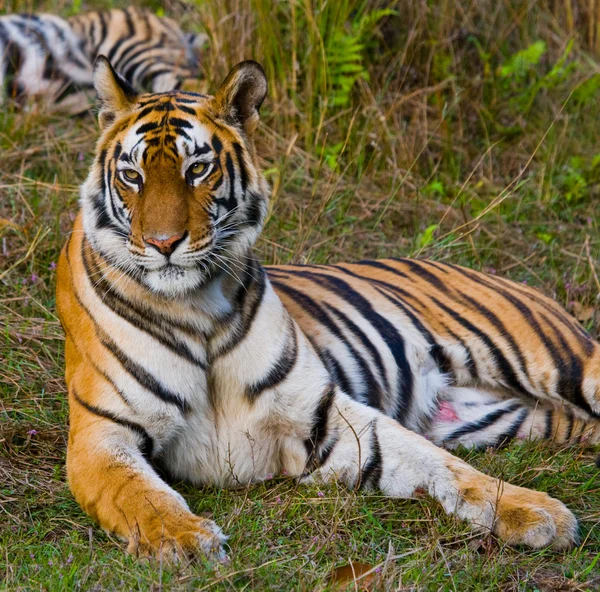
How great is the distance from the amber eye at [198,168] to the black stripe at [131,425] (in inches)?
29.1

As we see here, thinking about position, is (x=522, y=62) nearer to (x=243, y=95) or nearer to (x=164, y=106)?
(x=243, y=95)

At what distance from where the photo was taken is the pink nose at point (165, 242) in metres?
2.79

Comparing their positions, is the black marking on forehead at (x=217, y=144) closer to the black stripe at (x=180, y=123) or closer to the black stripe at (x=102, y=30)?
the black stripe at (x=180, y=123)

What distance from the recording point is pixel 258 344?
10.2 ft

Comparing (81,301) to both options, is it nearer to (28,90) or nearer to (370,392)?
(370,392)

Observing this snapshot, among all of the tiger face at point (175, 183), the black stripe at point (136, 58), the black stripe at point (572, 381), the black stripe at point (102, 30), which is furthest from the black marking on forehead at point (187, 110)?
the black stripe at point (102, 30)

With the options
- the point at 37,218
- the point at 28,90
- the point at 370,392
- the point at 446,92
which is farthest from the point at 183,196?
the point at 28,90

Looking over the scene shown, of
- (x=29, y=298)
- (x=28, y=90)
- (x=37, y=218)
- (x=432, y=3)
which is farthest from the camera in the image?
(x=28, y=90)

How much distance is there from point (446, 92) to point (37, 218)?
2.62m

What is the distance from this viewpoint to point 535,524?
271cm

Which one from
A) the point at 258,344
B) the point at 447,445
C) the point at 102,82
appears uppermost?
the point at 102,82

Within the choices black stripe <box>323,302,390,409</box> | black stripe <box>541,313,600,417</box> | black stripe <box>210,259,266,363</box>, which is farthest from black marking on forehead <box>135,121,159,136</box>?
black stripe <box>541,313,600,417</box>

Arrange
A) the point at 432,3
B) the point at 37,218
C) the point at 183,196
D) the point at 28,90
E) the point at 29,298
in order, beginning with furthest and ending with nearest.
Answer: the point at 28,90
the point at 432,3
the point at 37,218
the point at 29,298
the point at 183,196

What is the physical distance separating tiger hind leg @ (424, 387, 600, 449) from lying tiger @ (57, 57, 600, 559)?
90mm
